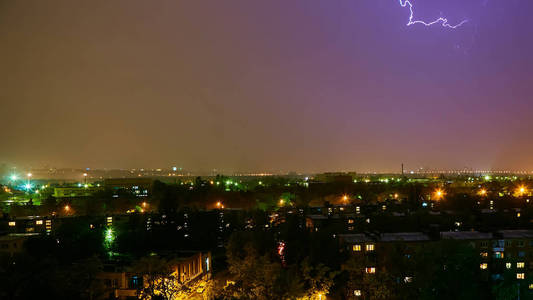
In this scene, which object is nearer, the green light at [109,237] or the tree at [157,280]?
the tree at [157,280]

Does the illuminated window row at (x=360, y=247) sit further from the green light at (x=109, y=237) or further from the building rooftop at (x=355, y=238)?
the green light at (x=109, y=237)

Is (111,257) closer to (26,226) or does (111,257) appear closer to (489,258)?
(26,226)

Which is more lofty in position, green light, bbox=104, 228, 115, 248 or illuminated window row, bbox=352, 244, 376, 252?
green light, bbox=104, 228, 115, 248

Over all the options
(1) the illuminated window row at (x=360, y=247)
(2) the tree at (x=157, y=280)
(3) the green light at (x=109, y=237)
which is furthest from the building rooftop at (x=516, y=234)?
(3) the green light at (x=109, y=237)

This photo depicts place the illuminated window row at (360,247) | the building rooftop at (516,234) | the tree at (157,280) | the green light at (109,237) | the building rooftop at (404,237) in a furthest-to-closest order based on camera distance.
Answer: the green light at (109,237), the building rooftop at (404,237), the building rooftop at (516,234), the illuminated window row at (360,247), the tree at (157,280)

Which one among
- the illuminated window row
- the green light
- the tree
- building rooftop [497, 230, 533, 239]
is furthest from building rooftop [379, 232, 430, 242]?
the green light

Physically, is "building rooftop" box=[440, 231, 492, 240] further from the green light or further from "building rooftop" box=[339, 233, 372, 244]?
the green light

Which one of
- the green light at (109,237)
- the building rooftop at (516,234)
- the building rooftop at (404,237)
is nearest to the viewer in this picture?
the building rooftop at (516,234)

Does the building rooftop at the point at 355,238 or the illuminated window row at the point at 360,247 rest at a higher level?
the building rooftop at the point at 355,238

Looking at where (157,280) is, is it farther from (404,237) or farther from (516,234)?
(516,234)

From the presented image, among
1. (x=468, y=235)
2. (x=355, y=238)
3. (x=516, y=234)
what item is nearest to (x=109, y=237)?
(x=355, y=238)

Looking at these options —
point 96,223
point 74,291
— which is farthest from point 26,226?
point 74,291
